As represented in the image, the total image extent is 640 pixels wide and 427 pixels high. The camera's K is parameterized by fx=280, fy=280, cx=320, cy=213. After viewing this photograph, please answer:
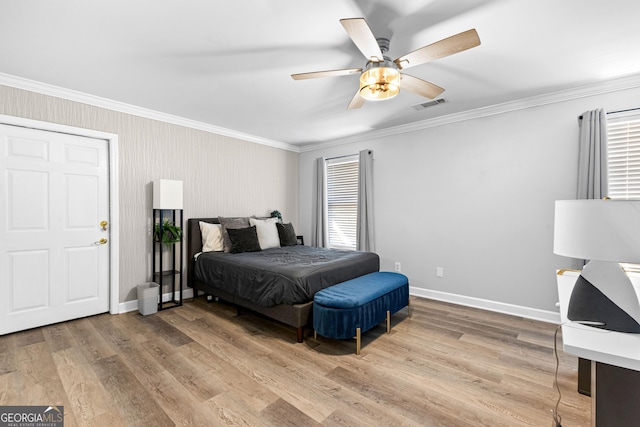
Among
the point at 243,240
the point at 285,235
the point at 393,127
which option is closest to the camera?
the point at 243,240

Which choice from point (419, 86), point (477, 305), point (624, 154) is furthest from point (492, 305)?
point (419, 86)

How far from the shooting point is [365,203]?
4.62 meters

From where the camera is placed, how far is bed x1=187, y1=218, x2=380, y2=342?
106 inches

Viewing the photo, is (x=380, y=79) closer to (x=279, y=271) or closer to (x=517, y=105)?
(x=279, y=271)

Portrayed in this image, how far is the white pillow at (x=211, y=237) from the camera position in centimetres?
399

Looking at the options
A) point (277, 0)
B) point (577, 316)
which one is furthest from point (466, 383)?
point (277, 0)

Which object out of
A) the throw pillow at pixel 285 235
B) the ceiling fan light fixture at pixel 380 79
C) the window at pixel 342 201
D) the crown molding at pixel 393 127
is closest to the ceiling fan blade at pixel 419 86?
the ceiling fan light fixture at pixel 380 79

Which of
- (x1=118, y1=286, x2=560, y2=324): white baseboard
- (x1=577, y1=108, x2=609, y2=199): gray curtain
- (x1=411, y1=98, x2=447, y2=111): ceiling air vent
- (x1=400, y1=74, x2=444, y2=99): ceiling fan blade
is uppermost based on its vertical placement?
(x1=411, y1=98, x2=447, y2=111): ceiling air vent

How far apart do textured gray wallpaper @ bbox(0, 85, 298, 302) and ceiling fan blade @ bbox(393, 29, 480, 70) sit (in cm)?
323

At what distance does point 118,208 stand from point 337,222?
10.9 ft

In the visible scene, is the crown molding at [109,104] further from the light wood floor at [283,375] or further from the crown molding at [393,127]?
the light wood floor at [283,375]

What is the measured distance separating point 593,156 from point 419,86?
2.06 m

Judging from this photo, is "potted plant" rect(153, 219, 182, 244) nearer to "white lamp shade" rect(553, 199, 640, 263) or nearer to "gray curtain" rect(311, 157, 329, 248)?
"gray curtain" rect(311, 157, 329, 248)

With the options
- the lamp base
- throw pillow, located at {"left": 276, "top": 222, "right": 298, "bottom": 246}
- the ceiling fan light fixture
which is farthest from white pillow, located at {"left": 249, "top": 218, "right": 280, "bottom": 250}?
the lamp base
